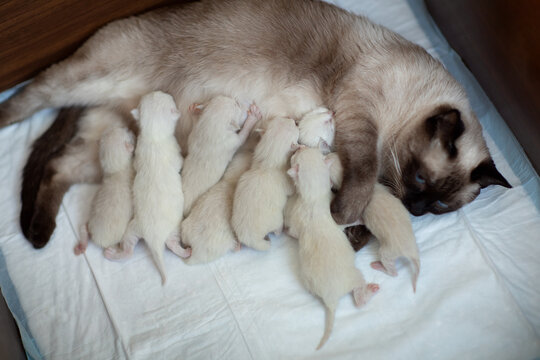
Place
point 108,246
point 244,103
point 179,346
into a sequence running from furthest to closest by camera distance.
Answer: point 244,103 → point 108,246 → point 179,346

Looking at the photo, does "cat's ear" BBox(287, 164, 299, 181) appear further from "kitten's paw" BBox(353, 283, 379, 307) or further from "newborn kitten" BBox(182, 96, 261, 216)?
"kitten's paw" BBox(353, 283, 379, 307)

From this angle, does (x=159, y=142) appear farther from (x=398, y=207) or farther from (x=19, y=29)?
(x=398, y=207)

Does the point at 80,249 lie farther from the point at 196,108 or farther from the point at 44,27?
the point at 44,27

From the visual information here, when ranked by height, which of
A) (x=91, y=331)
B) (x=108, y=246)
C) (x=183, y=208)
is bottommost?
(x=91, y=331)

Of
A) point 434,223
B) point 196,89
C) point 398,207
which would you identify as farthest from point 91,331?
point 434,223

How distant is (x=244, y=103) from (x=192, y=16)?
42 cm

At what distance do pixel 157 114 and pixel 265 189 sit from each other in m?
0.48

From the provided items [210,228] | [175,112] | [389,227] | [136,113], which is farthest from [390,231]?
[136,113]

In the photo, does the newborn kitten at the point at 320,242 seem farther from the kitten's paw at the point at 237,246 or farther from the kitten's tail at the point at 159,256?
the kitten's tail at the point at 159,256

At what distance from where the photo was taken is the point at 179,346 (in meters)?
1.61

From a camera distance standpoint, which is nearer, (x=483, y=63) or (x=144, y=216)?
(x=144, y=216)

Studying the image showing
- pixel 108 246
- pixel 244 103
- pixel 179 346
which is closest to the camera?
pixel 179 346

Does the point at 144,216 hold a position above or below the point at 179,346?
above

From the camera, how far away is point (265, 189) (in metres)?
1.64
